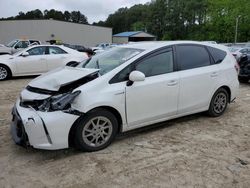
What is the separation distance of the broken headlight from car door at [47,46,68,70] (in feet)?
27.0

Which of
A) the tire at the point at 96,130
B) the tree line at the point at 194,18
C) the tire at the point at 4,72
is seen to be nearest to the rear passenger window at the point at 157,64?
the tire at the point at 96,130

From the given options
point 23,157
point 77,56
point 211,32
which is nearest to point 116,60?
point 23,157

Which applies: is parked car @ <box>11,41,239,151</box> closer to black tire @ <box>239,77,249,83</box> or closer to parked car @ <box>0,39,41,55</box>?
black tire @ <box>239,77,249,83</box>

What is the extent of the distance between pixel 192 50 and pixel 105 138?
7.86 ft

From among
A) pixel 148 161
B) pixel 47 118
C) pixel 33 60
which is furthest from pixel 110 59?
pixel 33 60

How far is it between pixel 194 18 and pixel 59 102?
7254 cm

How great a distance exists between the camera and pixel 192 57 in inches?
213

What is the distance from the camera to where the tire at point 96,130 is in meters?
4.04

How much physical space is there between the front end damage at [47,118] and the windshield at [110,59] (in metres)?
0.75

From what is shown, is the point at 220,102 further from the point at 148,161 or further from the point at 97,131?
the point at 97,131

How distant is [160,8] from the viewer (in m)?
77.1

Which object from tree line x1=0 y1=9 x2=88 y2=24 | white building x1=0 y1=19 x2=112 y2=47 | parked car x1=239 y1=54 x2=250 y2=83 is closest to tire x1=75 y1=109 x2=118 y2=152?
parked car x1=239 y1=54 x2=250 y2=83

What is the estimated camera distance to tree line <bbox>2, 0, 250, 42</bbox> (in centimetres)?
5300

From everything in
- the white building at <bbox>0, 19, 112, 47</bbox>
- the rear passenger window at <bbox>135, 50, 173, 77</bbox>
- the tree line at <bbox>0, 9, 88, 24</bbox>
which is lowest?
the rear passenger window at <bbox>135, 50, 173, 77</bbox>
